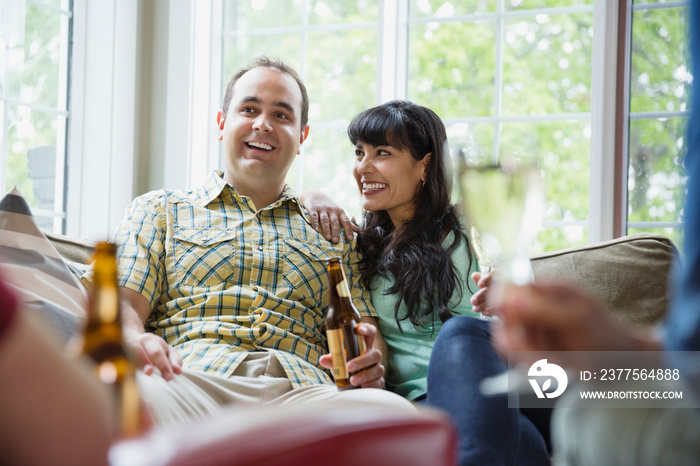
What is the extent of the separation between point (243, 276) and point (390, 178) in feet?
1.81

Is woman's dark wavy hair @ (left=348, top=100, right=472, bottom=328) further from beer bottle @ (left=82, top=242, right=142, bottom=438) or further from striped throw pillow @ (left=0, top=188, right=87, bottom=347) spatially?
beer bottle @ (left=82, top=242, right=142, bottom=438)

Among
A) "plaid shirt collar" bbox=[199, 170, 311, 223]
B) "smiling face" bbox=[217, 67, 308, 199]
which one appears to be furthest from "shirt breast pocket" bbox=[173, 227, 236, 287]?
"smiling face" bbox=[217, 67, 308, 199]

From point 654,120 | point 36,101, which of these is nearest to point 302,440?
point 654,120

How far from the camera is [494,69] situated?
3119mm

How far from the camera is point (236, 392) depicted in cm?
172

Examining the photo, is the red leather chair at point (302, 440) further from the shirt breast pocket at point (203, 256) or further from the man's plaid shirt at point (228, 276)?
the shirt breast pocket at point (203, 256)

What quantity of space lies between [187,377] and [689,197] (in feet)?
4.14

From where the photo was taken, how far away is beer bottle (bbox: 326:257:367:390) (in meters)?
1.55

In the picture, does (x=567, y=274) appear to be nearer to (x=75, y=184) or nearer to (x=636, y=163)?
(x=636, y=163)

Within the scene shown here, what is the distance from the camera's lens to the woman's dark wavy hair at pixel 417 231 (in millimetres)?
2045

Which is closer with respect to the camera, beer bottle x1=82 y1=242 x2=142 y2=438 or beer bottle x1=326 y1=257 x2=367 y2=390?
beer bottle x1=82 y1=242 x2=142 y2=438

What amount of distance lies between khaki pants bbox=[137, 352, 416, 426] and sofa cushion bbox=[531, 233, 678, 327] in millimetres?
704

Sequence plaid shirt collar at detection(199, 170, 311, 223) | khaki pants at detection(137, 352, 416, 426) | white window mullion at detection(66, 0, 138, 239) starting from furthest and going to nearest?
white window mullion at detection(66, 0, 138, 239) → plaid shirt collar at detection(199, 170, 311, 223) → khaki pants at detection(137, 352, 416, 426)

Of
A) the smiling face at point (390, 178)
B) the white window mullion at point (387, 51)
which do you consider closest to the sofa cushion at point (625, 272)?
the smiling face at point (390, 178)
